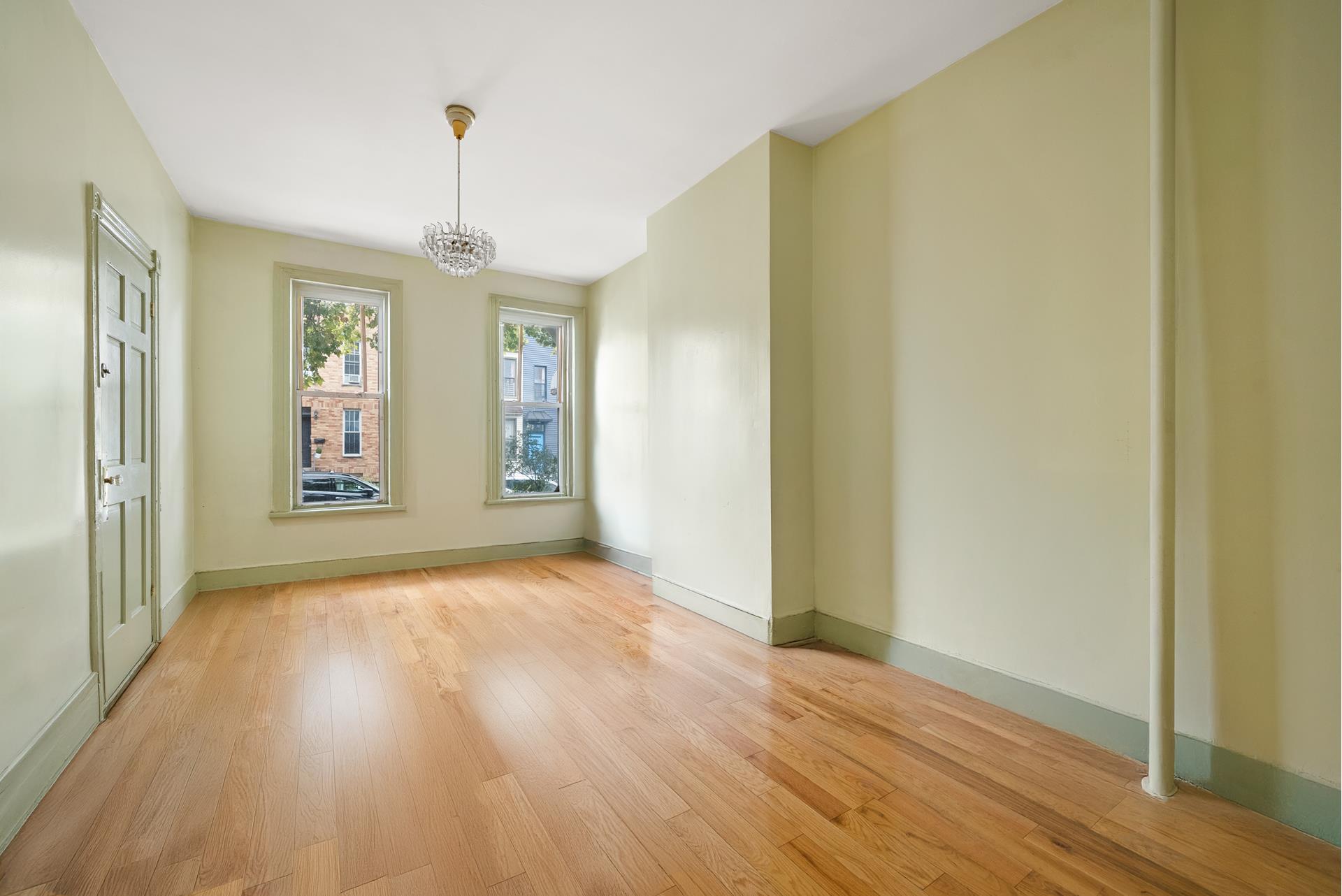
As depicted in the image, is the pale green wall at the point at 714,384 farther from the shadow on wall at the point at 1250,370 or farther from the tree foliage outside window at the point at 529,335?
the tree foliage outside window at the point at 529,335

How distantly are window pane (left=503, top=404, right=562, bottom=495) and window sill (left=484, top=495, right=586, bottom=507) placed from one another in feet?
0.41

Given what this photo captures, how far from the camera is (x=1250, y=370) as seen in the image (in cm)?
177

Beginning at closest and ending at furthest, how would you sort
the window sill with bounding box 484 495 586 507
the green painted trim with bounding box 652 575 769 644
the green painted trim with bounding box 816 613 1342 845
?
1. the green painted trim with bounding box 816 613 1342 845
2. the green painted trim with bounding box 652 575 769 644
3. the window sill with bounding box 484 495 586 507

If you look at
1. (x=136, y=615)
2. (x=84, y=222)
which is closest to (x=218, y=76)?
(x=84, y=222)

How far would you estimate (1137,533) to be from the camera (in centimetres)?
202

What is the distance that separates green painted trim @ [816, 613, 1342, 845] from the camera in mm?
1650

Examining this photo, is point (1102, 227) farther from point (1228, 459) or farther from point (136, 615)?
point (136, 615)

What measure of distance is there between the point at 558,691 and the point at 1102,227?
114 inches

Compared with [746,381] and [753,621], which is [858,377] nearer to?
[746,381]

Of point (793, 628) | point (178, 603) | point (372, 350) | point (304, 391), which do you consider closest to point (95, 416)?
point (178, 603)

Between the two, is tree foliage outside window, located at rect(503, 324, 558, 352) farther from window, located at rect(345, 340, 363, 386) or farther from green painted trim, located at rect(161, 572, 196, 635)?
green painted trim, located at rect(161, 572, 196, 635)

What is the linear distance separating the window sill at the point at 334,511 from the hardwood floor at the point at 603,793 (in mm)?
1767

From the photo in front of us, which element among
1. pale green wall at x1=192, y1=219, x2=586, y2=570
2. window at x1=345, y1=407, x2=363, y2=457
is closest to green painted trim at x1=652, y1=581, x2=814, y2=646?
pale green wall at x1=192, y1=219, x2=586, y2=570

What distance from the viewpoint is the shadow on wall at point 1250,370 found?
5.47 ft
